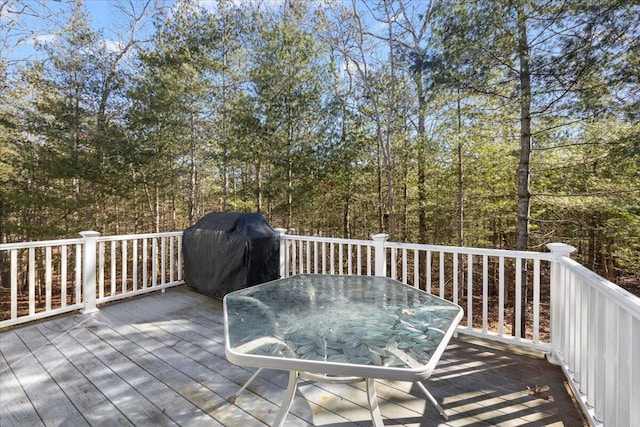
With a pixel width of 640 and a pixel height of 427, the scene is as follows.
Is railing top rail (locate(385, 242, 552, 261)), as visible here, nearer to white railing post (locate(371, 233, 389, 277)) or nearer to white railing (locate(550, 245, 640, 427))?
white railing (locate(550, 245, 640, 427))

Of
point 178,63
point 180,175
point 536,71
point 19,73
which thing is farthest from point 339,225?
point 19,73

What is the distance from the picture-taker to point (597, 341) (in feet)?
4.99

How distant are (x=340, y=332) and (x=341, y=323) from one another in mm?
110

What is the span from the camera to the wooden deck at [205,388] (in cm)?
169

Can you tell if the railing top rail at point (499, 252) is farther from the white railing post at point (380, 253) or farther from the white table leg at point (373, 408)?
the white table leg at point (373, 408)

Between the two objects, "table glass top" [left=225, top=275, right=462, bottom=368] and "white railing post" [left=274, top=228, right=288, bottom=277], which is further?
"white railing post" [left=274, top=228, right=288, bottom=277]

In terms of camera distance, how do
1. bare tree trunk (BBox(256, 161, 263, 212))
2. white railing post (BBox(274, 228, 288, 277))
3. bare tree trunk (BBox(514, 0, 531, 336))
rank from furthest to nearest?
bare tree trunk (BBox(256, 161, 263, 212)), white railing post (BBox(274, 228, 288, 277)), bare tree trunk (BBox(514, 0, 531, 336))

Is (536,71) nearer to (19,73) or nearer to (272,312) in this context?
(272,312)

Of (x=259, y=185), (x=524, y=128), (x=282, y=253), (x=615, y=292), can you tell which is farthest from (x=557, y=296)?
(x=259, y=185)

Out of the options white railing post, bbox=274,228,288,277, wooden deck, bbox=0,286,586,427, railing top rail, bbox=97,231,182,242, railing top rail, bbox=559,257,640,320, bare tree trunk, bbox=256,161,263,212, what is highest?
bare tree trunk, bbox=256,161,263,212

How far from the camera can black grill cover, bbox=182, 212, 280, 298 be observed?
3.53 metres

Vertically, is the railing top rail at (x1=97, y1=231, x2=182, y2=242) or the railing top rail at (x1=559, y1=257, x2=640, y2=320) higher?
the railing top rail at (x1=97, y1=231, x2=182, y2=242)

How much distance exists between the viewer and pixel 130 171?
8664 mm

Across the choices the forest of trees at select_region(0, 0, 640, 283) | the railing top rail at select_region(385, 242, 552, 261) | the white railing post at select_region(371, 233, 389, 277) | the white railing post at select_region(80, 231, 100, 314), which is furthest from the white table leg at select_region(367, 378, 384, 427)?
the forest of trees at select_region(0, 0, 640, 283)
